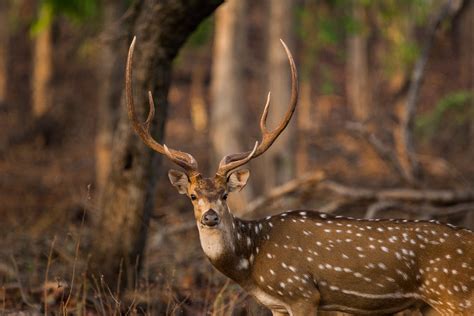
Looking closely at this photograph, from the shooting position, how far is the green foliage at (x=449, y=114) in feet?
79.1

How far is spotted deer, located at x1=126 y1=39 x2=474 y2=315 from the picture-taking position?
7.12 metres

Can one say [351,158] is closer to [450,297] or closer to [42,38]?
[42,38]

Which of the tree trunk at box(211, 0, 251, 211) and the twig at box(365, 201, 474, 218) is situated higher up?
the tree trunk at box(211, 0, 251, 211)

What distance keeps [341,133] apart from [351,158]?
11.5ft

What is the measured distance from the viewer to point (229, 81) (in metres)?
16.7

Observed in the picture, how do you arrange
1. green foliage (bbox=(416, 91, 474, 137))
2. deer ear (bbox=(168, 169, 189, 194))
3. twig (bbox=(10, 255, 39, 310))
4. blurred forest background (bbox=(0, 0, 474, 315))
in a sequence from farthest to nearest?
green foliage (bbox=(416, 91, 474, 137)), blurred forest background (bbox=(0, 0, 474, 315)), twig (bbox=(10, 255, 39, 310)), deer ear (bbox=(168, 169, 189, 194))

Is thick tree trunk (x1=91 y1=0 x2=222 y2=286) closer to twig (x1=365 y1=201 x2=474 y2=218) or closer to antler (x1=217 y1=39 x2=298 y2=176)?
antler (x1=217 y1=39 x2=298 y2=176)

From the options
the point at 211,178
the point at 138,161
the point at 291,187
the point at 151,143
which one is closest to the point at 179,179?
the point at 211,178

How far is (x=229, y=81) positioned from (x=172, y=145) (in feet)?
36.5

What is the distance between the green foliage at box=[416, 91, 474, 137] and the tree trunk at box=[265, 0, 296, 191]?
886 cm

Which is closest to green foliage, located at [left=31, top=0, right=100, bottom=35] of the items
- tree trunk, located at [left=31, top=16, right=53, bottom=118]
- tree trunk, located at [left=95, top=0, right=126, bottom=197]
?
tree trunk, located at [left=95, top=0, right=126, bottom=197]

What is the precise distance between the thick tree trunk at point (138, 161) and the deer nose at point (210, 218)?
198 cm

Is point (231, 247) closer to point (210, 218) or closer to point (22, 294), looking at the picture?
point (210, 218)

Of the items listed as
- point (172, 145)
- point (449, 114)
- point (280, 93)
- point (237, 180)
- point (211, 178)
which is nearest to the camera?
point (211, 178)
